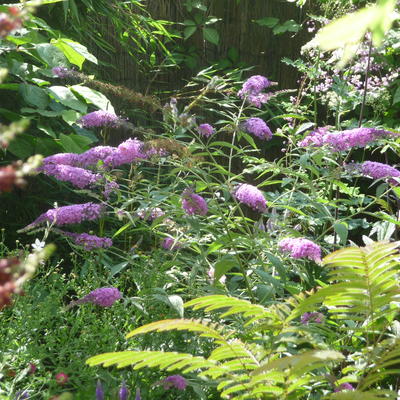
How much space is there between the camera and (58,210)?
2.00 metres

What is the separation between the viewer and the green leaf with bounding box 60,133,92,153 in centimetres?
304

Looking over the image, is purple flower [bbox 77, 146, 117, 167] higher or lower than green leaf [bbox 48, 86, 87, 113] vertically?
higher

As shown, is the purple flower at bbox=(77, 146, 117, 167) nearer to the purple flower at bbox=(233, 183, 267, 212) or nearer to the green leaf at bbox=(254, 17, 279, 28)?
the purple flower at bbox=(233, 183, 267, 212)

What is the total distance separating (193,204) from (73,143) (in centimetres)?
136

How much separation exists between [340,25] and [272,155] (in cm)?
437

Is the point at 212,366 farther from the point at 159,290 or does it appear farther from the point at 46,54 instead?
the point at 46,54

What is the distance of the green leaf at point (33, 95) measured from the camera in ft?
10.3

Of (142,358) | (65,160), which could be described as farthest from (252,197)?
(142,358)

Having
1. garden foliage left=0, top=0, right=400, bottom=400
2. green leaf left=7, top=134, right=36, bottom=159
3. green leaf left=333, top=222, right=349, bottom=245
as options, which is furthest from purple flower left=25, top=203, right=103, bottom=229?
green leaf left=7, top=134, right=36, bottom=159

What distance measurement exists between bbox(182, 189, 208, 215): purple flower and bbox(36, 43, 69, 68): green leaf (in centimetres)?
140

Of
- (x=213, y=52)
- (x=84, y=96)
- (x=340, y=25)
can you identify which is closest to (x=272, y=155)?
(x=213, y=52)

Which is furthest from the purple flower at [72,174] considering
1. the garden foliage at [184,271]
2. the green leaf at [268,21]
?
the green leaf at [268,21]

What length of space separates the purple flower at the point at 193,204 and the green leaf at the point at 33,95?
61.0 inches

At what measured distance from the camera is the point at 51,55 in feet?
10.0
